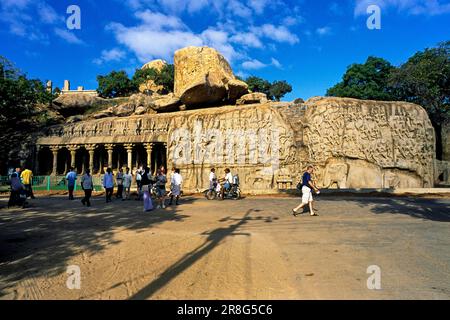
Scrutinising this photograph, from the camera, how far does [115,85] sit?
50.4 metres

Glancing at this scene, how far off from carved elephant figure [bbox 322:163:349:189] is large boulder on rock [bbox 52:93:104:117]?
2787cm

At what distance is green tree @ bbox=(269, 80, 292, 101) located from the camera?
56812mm

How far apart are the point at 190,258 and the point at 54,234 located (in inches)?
162

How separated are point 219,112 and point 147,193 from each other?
559 inches

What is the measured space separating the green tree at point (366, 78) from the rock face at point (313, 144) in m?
20.3

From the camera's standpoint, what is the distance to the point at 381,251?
5.63 meters

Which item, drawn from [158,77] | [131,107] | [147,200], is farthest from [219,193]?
[158,77]

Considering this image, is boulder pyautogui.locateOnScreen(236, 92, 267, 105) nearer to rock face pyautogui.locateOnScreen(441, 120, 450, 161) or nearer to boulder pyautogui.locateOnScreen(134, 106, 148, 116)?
boulder pyautogui.locateOnScreen(134, 106, 148, 116)

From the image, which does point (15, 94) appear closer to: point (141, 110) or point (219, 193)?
point (141, 110)

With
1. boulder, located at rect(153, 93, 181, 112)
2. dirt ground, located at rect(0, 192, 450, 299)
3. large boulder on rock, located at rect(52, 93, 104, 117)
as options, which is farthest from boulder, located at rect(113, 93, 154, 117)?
dirt ground, located at rect(0, 192, 450, 299)

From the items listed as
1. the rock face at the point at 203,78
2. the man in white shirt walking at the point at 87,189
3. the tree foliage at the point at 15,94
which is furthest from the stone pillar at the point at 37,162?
the man in white shirt walking at the point at 87,189

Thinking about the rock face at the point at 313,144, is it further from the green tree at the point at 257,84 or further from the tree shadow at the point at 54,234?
the green tree at the point at 257,84

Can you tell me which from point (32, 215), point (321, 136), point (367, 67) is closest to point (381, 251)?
point (32, 215)

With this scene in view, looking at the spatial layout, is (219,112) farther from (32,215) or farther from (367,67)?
(367,67)
